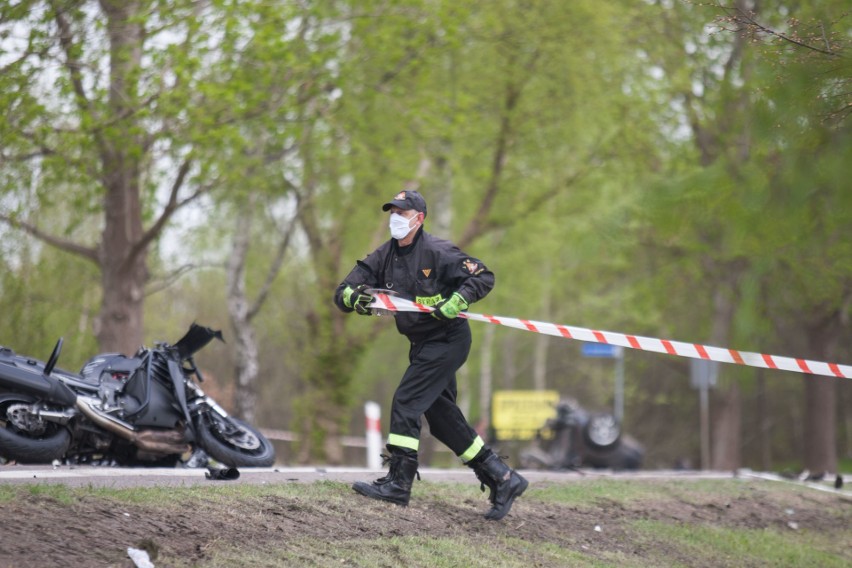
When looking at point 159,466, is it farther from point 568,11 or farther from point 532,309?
point 532,309

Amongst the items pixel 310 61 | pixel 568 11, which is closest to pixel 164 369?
pixel 310 61

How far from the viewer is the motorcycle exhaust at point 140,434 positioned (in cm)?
919

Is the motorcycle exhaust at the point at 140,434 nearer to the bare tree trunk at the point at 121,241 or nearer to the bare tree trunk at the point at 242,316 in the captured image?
the bare tree trunk at the point at 121,241

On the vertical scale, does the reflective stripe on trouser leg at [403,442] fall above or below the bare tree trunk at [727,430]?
above

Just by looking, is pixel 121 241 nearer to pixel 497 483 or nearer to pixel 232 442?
pixel 232 442

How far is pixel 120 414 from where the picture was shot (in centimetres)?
946

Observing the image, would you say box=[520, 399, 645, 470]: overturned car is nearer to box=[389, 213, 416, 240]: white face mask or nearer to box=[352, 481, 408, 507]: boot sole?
box=[352, 481, 408, 507]: boot sole

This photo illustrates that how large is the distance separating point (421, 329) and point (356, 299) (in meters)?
0.48

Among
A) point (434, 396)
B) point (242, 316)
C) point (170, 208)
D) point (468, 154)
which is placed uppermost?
point (468, 154)

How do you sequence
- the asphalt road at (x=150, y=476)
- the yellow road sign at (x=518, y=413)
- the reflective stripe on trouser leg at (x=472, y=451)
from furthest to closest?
the yellow road sign at (x=518, y=413)
the reflective stripe on trouser leg at (x=472, y=451)
the asphalt road at (x=150, y=476)

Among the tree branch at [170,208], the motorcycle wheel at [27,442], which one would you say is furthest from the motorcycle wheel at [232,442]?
the tree branch at [170,208]

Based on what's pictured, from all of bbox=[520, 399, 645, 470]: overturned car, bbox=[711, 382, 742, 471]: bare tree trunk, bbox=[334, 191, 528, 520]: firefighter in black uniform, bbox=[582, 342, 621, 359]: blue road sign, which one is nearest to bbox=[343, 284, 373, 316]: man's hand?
bbox=[334, 191, 528, 520]: firefighter in black uniform

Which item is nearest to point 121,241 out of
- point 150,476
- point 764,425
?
point 150,476

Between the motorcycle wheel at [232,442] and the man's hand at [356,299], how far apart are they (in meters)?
2.34
